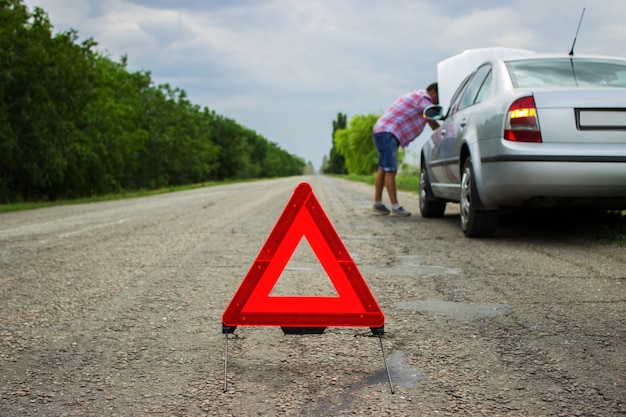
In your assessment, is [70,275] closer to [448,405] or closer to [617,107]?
[448,405]

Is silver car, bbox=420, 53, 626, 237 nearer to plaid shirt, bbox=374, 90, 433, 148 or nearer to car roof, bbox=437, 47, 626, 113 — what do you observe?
plaid shirt, bbox=374, 90, 433, 148

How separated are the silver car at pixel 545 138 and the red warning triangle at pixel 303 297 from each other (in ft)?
11.8

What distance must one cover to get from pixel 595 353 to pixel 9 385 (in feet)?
8.08

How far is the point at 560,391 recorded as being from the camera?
2.35m

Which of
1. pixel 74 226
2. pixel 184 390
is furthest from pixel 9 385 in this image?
pixel 74 226

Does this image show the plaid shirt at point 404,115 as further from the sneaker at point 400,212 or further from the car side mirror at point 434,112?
the car side mirror at point 434,112

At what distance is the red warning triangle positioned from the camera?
Result: 8.55ft

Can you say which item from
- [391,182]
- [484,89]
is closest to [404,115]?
[391,182]

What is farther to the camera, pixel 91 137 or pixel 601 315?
pixel 91 137

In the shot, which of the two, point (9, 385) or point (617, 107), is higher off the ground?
point (617, 107)

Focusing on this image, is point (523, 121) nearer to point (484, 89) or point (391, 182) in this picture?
point (484, 89)

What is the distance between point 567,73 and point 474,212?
164cm

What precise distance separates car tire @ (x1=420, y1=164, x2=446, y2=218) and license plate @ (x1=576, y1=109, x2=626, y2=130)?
3571mm

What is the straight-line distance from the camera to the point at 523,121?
226 inches
